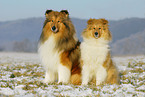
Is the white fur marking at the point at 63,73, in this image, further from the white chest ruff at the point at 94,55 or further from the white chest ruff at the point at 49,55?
the white chest ruff at the point at 94,55

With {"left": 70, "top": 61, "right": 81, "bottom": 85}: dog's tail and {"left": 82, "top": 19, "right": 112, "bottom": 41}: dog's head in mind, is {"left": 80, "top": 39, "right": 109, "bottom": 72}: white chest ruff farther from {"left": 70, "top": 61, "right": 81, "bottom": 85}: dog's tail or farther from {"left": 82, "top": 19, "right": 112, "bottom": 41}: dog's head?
{"left": 70, "top": 61, "right": 81, "bottom": 85}: dog's tail

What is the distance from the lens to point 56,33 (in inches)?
273

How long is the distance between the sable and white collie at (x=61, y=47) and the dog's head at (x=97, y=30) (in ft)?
2.13

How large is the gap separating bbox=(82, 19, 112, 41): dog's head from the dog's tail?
1207mm

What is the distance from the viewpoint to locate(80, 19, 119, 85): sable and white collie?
21.6 ft

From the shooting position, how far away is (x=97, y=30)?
6.55m

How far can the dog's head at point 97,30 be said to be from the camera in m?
6.52

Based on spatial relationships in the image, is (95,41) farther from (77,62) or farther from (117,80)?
(117,80)

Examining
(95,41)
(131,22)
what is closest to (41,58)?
(95,41)

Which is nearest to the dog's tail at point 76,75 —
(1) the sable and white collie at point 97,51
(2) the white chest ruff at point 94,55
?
(1) the sable and white collie at point 97,51

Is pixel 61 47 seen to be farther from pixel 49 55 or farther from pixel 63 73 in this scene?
pixel 63 73

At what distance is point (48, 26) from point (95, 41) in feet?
5.42

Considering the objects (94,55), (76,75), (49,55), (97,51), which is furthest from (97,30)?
(49,55)

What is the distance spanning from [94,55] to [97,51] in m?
0.16
